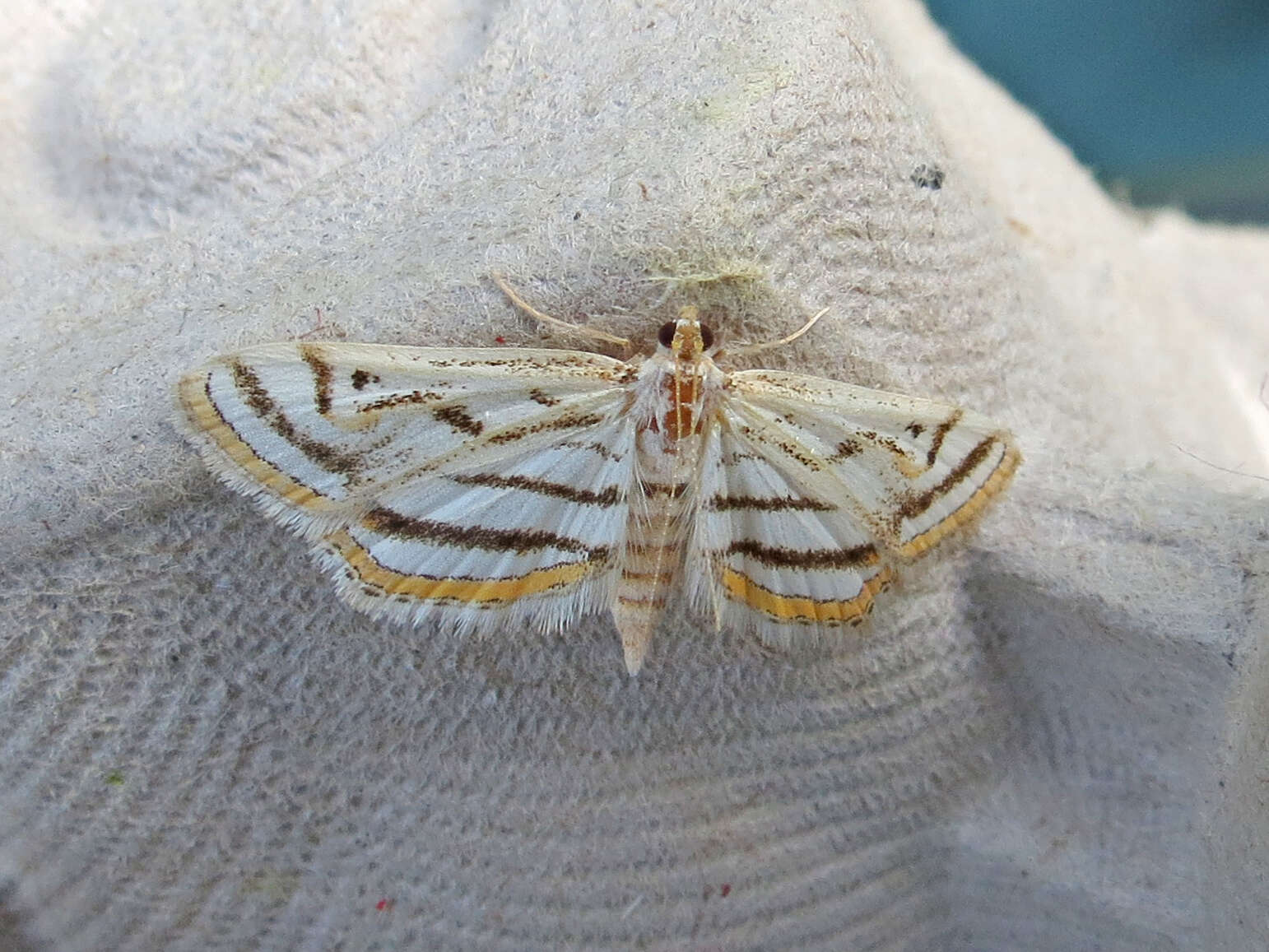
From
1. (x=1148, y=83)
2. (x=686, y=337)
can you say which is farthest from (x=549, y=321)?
(x=1148, y=83)

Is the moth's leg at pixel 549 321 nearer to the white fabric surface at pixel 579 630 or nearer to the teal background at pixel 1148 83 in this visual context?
the white fabric surface at pixel 579 630

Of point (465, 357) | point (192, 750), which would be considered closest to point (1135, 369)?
point (465, 357)

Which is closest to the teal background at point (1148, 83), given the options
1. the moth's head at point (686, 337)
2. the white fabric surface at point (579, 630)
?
the white fabric surface at point (579, 630)

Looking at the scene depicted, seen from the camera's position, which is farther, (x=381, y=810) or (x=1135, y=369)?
(x=1135, y=369)

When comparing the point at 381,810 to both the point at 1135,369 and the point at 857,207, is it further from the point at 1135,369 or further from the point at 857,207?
the point at 1135,369

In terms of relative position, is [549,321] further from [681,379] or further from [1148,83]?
[1148,83]

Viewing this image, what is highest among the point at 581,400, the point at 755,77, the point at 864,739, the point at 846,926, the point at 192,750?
the point at 755,77

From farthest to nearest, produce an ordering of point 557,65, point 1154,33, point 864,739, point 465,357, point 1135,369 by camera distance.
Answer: point 1154,33 < point 1135,369 < point 864,739 < point 557,65 < point 465,357
